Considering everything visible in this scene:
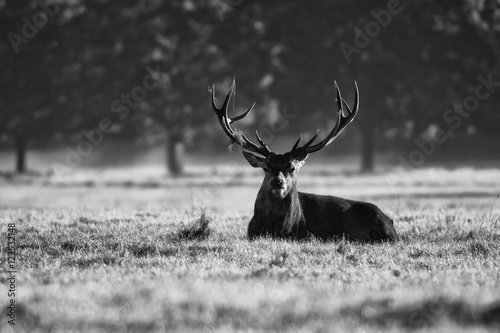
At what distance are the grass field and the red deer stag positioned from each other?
0.40 metres

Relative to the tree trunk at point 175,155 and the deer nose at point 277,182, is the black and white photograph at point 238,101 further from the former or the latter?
the deer nose at point 277,182

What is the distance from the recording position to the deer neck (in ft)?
30.3

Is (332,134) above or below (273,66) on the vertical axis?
below

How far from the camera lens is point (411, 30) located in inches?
1214

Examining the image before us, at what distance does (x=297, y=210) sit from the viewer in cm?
952

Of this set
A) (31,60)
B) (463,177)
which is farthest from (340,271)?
(31,60)

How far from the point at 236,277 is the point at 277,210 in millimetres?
2526

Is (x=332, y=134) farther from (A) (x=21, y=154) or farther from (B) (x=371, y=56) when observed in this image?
(A) (x=21, y=154)

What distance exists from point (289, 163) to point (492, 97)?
78.8ft

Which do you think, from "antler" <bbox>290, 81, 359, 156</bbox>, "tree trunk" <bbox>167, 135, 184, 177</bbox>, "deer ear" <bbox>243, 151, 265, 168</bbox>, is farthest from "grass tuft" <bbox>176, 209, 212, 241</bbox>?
"tree trunk" <bbox>167, 135, 184, 177</bbox>

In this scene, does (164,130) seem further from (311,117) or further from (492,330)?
(492,330)

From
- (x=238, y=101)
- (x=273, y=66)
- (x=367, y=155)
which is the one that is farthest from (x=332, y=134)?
(x=367, y=155)

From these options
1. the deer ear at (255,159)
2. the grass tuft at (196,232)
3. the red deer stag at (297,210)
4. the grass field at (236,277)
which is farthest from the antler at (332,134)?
the grass tuft at (196,232)

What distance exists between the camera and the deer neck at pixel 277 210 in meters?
9.23
